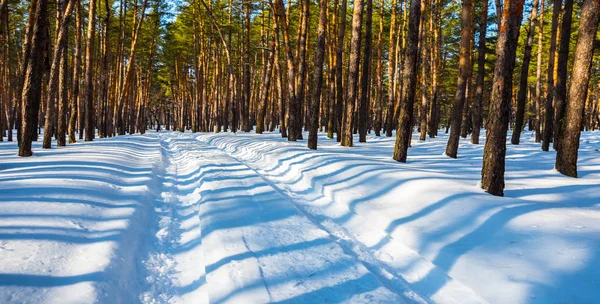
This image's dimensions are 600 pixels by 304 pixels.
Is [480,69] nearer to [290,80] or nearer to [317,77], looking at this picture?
[317,77]

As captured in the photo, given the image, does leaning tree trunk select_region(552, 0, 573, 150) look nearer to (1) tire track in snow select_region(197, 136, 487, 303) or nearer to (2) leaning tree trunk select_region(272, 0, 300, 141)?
(1) tire track in snow select_region(197, 136, 487, 303)

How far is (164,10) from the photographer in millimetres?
29375

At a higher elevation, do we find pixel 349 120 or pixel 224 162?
pixel 349 120

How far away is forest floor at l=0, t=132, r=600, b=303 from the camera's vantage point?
2938 mm

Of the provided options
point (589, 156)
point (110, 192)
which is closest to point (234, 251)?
point (110, 192)

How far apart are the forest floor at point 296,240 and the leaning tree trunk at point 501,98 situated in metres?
0.35

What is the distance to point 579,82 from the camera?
712cm

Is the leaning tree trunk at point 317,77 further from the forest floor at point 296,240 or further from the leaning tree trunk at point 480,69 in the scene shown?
the leaning tree trunk at point 480,69

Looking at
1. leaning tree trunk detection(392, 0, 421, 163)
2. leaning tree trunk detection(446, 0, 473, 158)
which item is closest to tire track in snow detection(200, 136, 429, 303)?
leaning tree trunk detection(392, 0, 421, 163)

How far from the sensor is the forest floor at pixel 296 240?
9.64 ft

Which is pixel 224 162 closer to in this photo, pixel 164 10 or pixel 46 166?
pixel 46 166

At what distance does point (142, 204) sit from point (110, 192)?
81 centimetres

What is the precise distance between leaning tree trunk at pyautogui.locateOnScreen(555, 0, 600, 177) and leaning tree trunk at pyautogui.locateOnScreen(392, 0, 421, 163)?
340 centimetres

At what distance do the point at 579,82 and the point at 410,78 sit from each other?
3651mm
